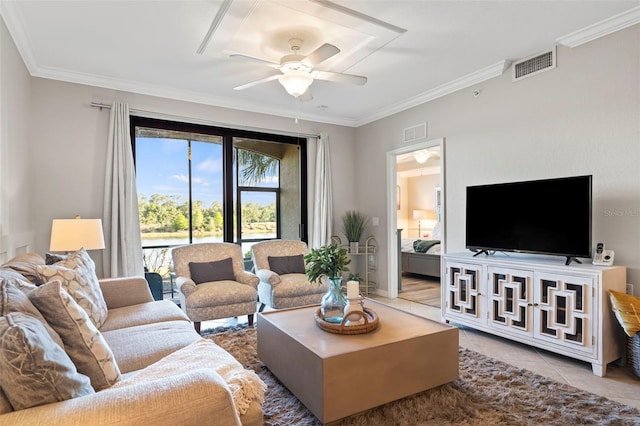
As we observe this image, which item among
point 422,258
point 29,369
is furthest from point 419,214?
point 29,369

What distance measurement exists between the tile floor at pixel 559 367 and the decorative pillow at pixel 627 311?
353 mm

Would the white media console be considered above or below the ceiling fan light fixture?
below

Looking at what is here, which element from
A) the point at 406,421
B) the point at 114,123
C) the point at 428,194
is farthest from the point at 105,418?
the point at 428,194

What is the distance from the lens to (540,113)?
340 cm

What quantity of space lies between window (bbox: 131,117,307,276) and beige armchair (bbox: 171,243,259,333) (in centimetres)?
80

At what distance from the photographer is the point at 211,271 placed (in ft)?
12.4

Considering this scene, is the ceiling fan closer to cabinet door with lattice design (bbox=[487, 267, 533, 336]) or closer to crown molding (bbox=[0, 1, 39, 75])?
crown molding (bbox=[0, 1, 39, 75])

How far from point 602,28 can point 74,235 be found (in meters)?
4.80

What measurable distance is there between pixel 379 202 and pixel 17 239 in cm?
421

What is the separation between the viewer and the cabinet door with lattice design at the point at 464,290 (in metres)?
3.44

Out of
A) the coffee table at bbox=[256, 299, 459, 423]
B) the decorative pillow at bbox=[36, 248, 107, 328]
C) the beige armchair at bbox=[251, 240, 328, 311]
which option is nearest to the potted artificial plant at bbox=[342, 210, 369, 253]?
the beige armchair at bbox=[251, 240, 328, 311]

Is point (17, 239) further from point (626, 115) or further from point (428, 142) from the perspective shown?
point (626, 115)

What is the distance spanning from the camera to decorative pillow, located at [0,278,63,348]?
47.6 inches

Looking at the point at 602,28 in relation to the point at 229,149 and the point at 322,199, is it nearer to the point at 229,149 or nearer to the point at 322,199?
the point at 322,199
